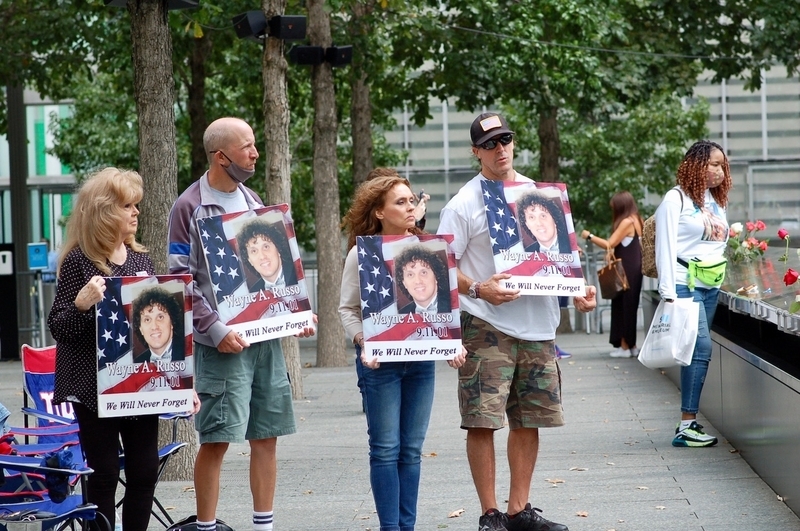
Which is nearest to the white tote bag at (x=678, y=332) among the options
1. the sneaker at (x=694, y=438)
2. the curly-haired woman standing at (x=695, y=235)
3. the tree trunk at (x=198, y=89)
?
the curly-haired woman standing at (x=695, y=235)

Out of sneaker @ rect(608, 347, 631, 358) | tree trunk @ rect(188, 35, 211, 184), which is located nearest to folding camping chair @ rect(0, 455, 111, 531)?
sneaker @ rect(608, 347, 631, 358)

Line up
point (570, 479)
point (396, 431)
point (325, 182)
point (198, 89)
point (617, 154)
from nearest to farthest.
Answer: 1. point (396, 431)
2. point (570, 479)
3. point (325, 182)
4. point (198, 89)
5. point (617, 154)

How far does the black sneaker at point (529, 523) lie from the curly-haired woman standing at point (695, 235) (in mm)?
2897

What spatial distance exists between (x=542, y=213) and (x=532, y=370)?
773mm

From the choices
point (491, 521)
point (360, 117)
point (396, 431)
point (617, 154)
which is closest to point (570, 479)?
point (491, 521)

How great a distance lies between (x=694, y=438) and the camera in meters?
9.04

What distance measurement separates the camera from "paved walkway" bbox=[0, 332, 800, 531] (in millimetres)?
6949

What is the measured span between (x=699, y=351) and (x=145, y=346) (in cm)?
475

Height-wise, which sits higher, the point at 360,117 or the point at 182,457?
the point at 360,117

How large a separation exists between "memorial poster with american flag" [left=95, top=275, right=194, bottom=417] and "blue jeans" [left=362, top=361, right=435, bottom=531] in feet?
2.78

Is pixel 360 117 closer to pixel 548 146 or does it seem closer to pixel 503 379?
pixel 548 146

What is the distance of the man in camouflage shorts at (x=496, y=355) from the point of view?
20.1ft

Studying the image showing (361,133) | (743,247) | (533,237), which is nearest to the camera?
(533,237)

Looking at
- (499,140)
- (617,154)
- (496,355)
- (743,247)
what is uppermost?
(617,154)
